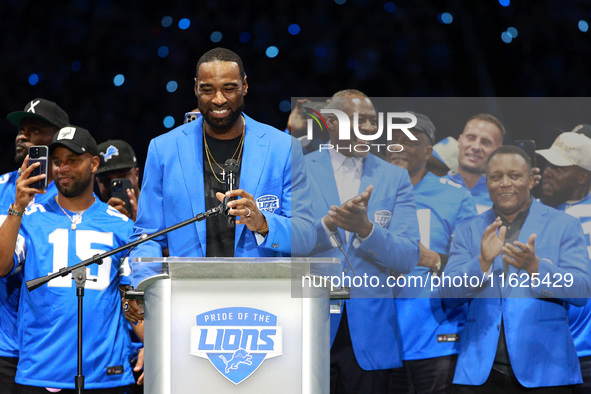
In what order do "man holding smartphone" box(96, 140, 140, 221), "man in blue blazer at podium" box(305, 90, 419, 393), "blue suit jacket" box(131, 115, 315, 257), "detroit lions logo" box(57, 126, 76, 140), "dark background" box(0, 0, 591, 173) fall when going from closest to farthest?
1. "blue suit jacket" box(131, 115, 315, 257)
2. "man in blue blazer at podium" box(305, 90, 419, 393)
3. "detroit lions logo" box(57, 126, 76, 140)
4. "man holding smartphone" box(96, 140, 140, 221)
5. "dark background" box(0, 0, 591, 173)

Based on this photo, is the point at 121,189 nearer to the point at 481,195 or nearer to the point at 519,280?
the point at 481,195

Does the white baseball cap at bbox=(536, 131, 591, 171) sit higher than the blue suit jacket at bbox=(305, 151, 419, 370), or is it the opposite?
the white baseball cap at bbox=(536, 131, 591, 171)

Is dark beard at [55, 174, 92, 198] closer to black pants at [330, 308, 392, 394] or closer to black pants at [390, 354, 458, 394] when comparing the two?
black pants at [330, 308, 392, 394]

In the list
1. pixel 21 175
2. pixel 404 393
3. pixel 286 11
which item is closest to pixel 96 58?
pixel 286 11

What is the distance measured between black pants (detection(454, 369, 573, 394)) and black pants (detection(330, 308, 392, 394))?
0.47m

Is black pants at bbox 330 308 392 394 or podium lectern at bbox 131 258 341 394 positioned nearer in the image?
podium lectern at bbox 131 258 341 394

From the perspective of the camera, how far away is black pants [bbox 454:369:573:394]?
12.9ft

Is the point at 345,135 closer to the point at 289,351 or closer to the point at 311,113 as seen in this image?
the point at 311,113

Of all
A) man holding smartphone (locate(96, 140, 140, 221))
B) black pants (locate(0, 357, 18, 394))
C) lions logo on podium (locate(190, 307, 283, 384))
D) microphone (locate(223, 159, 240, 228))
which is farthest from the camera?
man holding smartphone (locate(96, 140, 140, 221))

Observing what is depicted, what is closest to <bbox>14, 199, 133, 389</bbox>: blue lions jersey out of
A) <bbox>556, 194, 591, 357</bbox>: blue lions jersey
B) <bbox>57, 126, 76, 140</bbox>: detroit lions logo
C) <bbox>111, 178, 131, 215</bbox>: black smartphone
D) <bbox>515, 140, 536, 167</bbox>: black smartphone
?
<bbox>57, 126, 76, 140</bbox>: detroit lions logo

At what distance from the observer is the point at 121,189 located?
4867 mm

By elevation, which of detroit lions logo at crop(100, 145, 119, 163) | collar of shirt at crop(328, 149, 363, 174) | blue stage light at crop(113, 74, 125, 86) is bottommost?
collar of shirt at crop(328, 149, 363, 174)

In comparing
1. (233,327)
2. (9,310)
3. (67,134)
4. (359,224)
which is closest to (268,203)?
(359,224)

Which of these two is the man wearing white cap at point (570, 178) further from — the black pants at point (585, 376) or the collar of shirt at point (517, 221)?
the collar of shirt at point (517, 221)
